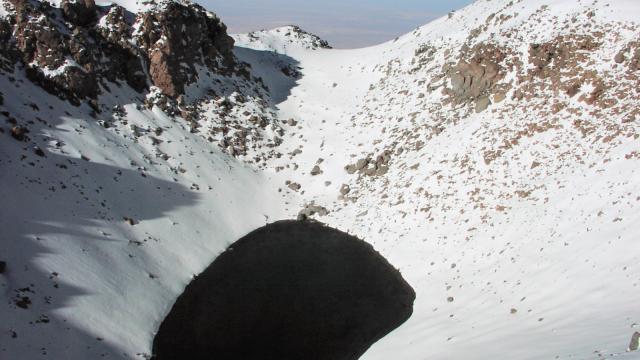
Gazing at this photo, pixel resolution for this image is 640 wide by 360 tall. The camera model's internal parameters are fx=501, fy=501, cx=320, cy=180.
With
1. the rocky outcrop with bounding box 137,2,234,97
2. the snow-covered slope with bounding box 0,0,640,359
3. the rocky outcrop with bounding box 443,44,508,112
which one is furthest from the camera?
the rocky outcrop with bounding box 137,2,234,97

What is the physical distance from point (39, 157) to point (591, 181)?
31.3 m

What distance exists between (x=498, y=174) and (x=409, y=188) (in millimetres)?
6547

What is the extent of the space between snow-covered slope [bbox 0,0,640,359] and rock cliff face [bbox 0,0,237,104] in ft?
6.54

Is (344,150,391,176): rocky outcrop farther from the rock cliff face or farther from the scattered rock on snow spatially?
the scattered rock on snow

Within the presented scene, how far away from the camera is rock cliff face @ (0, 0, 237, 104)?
124 feet

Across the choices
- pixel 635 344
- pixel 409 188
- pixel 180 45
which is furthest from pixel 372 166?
pixel 635 344

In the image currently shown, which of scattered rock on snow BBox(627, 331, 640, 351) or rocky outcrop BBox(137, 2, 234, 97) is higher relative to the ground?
rocky outcrop BBox(137, 2, 234, 97)

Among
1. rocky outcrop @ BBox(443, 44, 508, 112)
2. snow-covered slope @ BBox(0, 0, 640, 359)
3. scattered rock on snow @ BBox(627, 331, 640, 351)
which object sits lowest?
scattered rock on snow @ BBox(627, 331, 640, 351)

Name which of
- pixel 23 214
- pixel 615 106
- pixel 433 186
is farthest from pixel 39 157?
pixel 615 106

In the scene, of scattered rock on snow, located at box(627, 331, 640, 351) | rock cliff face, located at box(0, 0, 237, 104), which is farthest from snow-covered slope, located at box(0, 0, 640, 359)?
rock cliff face, located at box(0, 0, 237, 104)

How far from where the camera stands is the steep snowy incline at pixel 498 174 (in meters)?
19.9

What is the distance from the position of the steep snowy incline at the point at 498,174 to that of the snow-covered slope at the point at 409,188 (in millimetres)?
123

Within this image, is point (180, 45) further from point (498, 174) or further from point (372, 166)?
point (498, 174)

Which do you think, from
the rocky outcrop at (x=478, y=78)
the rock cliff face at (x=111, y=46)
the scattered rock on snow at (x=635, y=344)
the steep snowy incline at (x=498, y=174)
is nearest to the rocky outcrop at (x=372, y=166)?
the steep snowy incline at (x=498, y=174)
